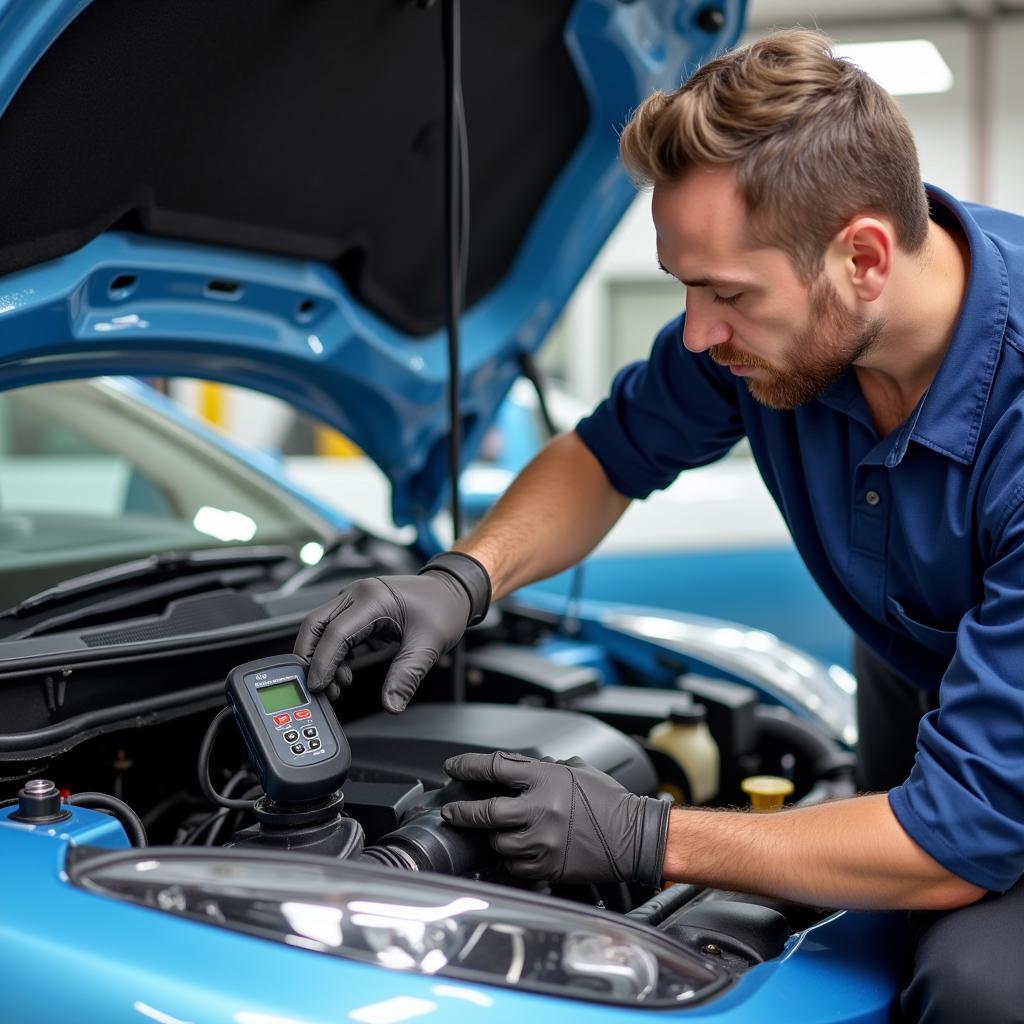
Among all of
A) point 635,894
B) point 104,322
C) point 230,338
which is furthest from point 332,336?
point 635,894

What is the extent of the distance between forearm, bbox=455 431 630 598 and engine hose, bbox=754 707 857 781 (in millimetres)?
448

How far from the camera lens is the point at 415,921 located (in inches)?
37.0

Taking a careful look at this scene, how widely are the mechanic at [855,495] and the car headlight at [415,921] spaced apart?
177mm

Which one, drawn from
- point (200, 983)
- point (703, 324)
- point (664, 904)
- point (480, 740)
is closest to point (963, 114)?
point (703, 324)

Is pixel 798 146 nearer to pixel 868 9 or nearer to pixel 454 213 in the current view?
pixel 454 213

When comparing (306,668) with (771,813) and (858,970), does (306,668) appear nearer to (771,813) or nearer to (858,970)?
(771,813)

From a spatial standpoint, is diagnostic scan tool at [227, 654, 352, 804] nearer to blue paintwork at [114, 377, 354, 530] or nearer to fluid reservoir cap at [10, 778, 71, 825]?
fluid reservoir cap at [10, 778, 71, 825]

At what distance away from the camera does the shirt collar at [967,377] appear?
1.25 metres

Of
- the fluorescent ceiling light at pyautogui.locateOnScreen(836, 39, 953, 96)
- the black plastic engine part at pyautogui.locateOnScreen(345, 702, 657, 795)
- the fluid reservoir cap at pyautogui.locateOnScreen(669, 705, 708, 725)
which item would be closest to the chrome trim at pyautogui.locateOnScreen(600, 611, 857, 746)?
the fluid reservoir cap at pyautogui.locateOnScreen(669, 705, 708, 725)

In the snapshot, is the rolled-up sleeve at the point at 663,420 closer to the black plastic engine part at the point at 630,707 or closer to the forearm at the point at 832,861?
the black plastic engine part at the point at 630,707

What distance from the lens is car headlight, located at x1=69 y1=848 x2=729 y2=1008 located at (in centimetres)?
92

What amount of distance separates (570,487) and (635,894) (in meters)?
0.54

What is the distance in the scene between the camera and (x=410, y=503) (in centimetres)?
206

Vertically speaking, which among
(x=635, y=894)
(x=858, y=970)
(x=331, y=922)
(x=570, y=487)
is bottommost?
(x=635, y=894)
